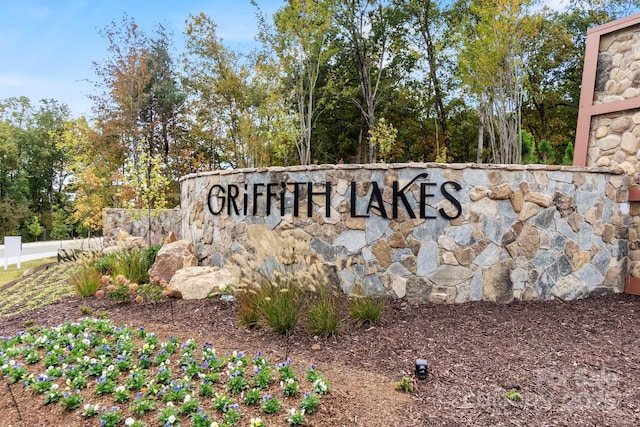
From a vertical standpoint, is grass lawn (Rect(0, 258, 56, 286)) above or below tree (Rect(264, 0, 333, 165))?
below

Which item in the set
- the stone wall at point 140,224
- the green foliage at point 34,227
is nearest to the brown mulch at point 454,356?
the stone wall at point 140,224

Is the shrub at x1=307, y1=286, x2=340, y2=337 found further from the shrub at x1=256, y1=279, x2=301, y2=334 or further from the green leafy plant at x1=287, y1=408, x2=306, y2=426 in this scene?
the green leafy plant at x1=287, y1=408, x2=306, y2=426

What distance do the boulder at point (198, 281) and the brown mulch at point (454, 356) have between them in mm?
243

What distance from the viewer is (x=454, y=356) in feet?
12.2

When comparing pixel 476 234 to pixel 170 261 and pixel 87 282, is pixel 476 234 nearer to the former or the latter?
pixel 170 261

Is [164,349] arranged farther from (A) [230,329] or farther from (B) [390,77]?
(B) [390,77]

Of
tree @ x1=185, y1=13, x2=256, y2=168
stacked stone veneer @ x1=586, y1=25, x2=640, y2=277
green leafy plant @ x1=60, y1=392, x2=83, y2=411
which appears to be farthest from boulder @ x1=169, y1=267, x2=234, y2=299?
tree @ x1=185, y1=13, x2=256, y2=168

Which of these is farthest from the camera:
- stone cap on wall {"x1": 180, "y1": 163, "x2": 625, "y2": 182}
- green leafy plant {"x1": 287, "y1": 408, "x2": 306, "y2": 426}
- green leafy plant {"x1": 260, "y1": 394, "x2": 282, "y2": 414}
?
stone cap on wall {"x1": 180, "y1": 163, "x2": 625, "y2": 182}

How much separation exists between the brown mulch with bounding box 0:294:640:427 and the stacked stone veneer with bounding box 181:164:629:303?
0.27 meters

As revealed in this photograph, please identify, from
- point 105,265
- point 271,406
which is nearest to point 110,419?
point 271,406

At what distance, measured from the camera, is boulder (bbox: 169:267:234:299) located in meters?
5.70

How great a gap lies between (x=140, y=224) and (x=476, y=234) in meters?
9.08

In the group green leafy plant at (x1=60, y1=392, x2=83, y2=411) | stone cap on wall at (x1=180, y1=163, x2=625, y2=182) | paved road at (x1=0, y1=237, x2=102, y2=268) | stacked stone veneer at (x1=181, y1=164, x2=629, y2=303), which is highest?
stone cap on wall at (x1=180, y1=163, x2=625, y2=182)

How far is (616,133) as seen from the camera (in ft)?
19.4
